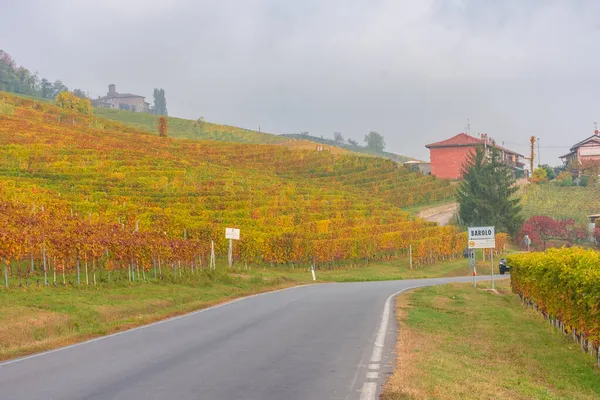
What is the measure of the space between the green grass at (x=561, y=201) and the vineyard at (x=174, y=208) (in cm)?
1468

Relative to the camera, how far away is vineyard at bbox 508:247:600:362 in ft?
42.7

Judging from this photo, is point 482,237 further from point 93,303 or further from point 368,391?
point 368,391

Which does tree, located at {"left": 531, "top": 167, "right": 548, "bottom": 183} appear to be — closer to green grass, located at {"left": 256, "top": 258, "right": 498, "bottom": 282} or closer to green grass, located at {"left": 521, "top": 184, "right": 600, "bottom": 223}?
green grass, located at {"left": 521, "top": 184, "right": 600, "bottom": 223}

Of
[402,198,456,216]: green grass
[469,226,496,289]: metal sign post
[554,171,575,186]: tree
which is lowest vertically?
[469,226,496,289]: metal sign post

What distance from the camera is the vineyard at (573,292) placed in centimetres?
1300

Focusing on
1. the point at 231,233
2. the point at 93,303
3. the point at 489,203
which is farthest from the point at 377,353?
the point at 489,203

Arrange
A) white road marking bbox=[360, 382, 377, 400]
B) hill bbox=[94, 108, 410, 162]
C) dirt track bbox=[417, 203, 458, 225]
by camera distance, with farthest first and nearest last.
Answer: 1. hill bbox=[94, 108, 410, 162]
2. dirt track bbox=[417, 203, 458, 225]
3. white road marking bbox=[360, 382, 377, 400]

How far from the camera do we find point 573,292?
14.7m

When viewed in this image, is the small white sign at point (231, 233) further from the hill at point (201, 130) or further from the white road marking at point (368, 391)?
the hill at point (201, 130)

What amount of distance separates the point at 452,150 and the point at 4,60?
138 m

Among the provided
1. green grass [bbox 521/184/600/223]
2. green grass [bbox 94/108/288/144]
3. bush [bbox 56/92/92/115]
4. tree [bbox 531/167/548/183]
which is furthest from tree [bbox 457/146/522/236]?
bush [bbox 56/92/92/115]

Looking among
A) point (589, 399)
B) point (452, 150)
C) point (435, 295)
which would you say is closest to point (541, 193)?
point (452, 150)

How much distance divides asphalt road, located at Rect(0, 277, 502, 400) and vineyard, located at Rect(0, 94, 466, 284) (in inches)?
382

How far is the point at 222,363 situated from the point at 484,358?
17.2ft
